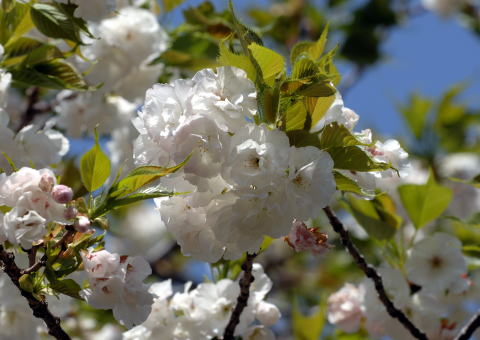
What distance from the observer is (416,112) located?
458cm

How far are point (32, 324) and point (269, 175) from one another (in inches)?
41.3

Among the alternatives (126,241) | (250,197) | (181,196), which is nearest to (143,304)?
(181,196)

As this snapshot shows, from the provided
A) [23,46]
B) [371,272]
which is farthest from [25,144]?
[371,272]

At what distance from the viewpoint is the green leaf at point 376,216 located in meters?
2.24

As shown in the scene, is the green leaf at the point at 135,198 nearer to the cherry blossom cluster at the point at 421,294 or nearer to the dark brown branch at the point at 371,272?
the dark brown branch at the point at 371,272

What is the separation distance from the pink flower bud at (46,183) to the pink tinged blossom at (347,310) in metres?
1.27

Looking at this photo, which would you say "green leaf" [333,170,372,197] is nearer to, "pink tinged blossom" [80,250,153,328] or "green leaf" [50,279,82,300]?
"pink tinged blossom" [80,250,153,328]

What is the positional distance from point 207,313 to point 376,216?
65 centimetres

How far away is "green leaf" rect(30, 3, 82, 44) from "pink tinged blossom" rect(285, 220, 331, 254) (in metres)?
0.89

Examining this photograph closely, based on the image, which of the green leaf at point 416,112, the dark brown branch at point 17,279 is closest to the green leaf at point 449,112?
the green leaf at point 416,112

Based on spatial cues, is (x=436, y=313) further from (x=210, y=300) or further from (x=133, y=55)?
(x=133, y=55)

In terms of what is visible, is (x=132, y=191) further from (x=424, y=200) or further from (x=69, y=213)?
(x=424, y=200)

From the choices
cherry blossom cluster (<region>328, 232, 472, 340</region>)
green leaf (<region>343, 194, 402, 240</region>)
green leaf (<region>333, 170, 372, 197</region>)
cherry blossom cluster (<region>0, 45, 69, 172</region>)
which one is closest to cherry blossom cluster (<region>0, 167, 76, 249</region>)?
cherry blossom cluster (<region>0, 45, 69, 172</region>)

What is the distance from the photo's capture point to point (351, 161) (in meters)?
1.53
